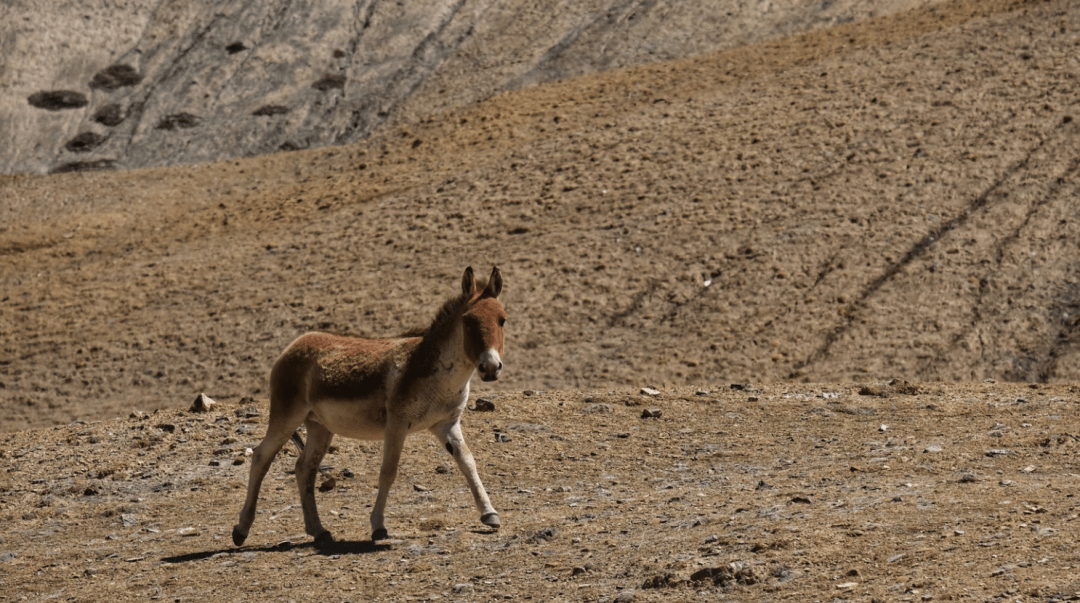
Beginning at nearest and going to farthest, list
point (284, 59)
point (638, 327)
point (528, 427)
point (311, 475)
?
1. point (311, 475)
2. point (528, 427)
3. point (638, 327)
4. point (284, 59)

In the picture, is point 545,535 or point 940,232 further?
point 940,232

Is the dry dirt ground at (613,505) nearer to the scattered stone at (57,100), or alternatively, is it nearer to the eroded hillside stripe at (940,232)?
the eroded hillside stripe at (940,232)

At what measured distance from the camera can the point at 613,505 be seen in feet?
40.4

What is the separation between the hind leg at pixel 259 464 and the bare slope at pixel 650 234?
11416mm

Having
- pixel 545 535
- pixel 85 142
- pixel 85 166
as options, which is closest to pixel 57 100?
pixel 85 142

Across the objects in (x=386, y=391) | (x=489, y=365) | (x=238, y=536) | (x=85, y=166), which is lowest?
(x=238, y=536)

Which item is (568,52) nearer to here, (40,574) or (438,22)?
(438,22)

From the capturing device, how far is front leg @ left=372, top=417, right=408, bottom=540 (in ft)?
35.8

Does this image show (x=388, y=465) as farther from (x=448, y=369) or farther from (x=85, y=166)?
(x=85, y=166)

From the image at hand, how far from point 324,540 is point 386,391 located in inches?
60.3

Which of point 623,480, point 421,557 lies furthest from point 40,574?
point 623,480

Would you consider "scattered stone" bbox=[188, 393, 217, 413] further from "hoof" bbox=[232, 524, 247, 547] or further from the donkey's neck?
the donkey's neck

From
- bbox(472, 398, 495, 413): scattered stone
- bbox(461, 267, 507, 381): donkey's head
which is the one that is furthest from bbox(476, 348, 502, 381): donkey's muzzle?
bbox(472, 398, 495, 413): scattered stone

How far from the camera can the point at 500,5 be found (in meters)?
47.4
